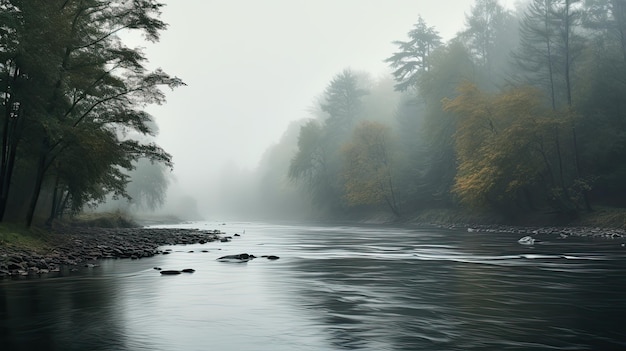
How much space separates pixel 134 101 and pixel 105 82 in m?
2.02

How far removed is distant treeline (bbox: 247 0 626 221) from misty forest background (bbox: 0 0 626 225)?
184mm

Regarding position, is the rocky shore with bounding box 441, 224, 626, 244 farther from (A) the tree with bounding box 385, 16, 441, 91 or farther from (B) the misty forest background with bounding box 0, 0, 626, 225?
(A) the tree with bounding box 385, 16, 441, 91

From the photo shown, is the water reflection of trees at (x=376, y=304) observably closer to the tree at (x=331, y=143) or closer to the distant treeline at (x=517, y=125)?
the distant treeline at (x=517, y=125)

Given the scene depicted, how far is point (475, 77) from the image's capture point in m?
66.2

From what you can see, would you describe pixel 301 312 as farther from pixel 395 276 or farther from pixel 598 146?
pixel 598 146

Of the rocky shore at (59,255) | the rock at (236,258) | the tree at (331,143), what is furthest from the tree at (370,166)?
the rock at (236,258)

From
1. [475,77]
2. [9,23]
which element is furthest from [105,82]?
[475,77]

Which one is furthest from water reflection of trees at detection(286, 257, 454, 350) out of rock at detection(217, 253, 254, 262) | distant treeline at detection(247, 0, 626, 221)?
distant treeline at detection(247, 0, 626, 221)

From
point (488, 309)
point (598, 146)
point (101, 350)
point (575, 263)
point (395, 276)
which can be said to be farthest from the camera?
point (598, 146)

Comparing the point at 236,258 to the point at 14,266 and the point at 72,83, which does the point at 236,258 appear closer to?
the point at 14,266

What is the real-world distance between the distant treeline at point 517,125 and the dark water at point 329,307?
26081mm

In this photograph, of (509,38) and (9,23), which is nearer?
(9,23)

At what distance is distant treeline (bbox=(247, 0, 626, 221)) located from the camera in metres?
46.5

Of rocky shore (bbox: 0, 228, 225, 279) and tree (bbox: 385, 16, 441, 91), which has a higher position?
tree (bbox: 385, 16, 441, 91)
